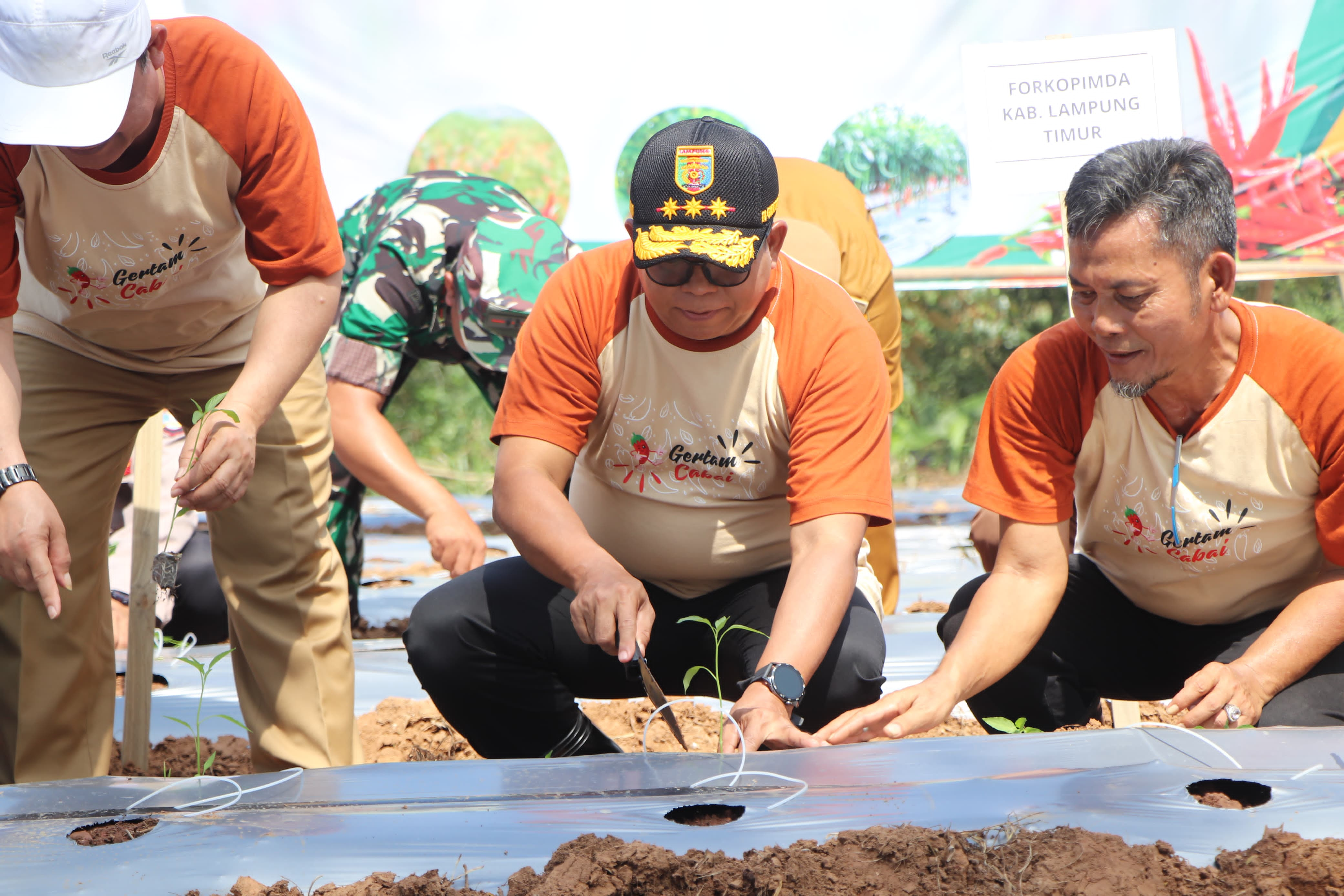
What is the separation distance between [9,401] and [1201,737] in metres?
1.77

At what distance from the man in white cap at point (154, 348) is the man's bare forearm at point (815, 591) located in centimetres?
85

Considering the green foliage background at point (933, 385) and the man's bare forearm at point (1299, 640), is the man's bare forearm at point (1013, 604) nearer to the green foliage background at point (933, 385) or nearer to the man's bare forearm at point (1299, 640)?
the man's bare forearm at point (1299, 640)

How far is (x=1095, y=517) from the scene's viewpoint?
83.0 inches

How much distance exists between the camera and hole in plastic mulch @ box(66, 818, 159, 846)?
1.36 meters

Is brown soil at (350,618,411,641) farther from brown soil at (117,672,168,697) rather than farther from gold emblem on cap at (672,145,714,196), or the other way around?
gold emblem on cap at (672,145,714,196)

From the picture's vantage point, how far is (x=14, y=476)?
5.54ft

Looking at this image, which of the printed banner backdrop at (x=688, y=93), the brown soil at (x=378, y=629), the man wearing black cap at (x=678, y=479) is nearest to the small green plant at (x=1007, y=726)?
the man wearing black cap at (x=678, y=479)

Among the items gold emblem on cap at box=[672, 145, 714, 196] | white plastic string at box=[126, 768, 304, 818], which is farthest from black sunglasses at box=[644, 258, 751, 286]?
white plastic string at box=[126, 768, 304, 818]

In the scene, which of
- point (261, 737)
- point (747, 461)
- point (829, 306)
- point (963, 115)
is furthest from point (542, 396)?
point (963, 115)

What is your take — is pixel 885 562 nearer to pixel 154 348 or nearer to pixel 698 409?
pixel 698 409

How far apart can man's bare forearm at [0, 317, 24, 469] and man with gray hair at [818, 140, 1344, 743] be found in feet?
4.17

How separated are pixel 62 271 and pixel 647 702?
1558 millimetres

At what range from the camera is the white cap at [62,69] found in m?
1.58

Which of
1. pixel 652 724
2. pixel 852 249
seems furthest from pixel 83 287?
pixel 852 249
